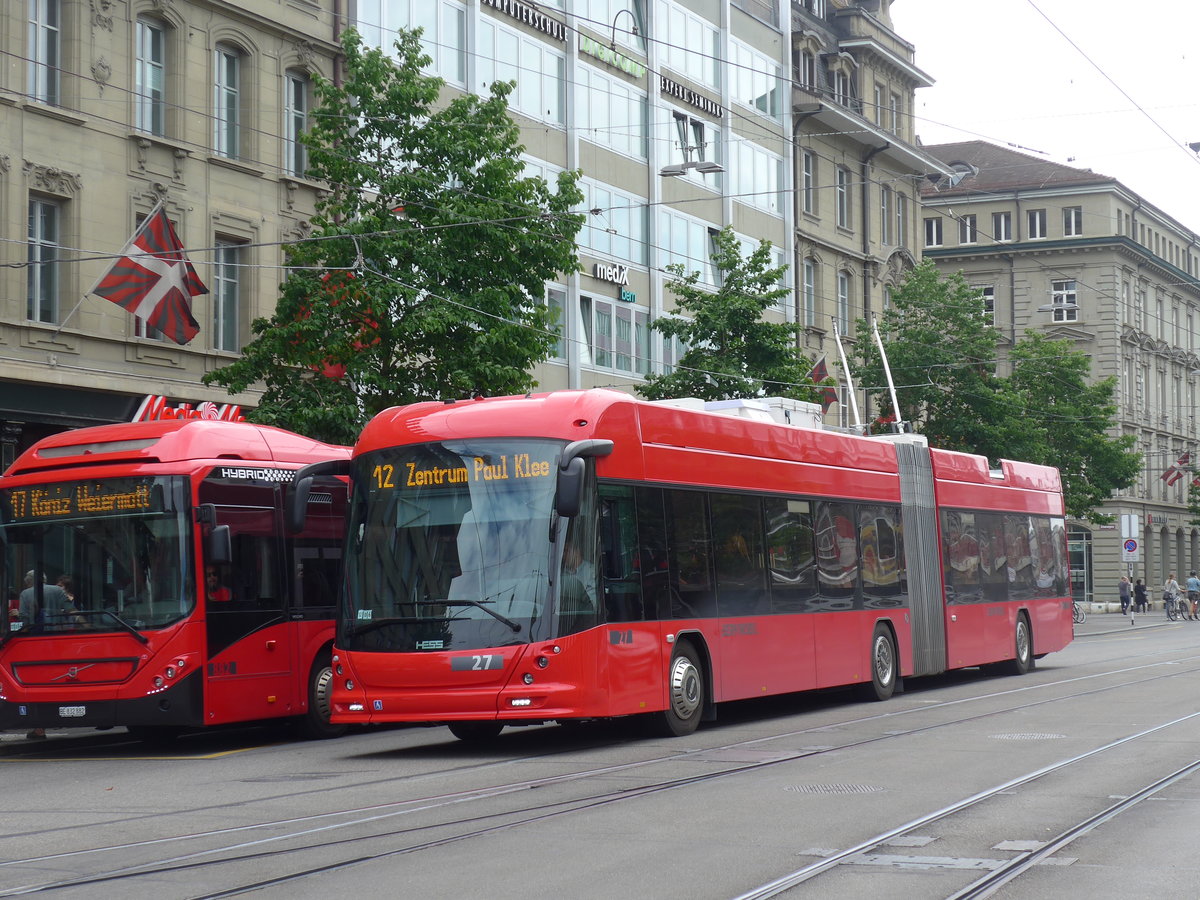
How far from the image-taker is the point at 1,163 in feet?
80.4

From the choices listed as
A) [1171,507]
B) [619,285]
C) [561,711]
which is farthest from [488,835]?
[1171,507]

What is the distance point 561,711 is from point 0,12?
1581 centimetres

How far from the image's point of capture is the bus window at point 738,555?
1691 centimetres

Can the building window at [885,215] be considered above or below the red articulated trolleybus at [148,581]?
above

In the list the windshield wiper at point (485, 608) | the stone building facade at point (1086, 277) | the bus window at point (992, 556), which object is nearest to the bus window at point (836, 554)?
the bus window at point (992, 556)

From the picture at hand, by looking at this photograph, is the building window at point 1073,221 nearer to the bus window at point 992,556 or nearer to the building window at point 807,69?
the building window at point 807,69

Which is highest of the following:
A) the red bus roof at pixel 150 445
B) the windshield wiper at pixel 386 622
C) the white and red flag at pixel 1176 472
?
the white and red flag at pixel 1176 472

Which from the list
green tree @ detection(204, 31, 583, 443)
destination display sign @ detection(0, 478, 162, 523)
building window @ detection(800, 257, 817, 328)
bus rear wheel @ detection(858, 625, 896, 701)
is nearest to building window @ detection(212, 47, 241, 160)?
green tree @ detection(204, 31, 583, 443)

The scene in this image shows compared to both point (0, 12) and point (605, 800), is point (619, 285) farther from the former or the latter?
point (605, 800)

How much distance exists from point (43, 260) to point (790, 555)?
1302 centimetres

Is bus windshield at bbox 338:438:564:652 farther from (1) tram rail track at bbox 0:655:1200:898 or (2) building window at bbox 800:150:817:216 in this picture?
(2) building window at bbox 800:150:817:216

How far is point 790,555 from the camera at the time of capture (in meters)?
18.6

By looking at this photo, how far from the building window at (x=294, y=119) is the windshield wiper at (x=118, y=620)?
15773 millimetres

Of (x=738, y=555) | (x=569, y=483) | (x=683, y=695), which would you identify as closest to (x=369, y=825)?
(x=569, y=483)
